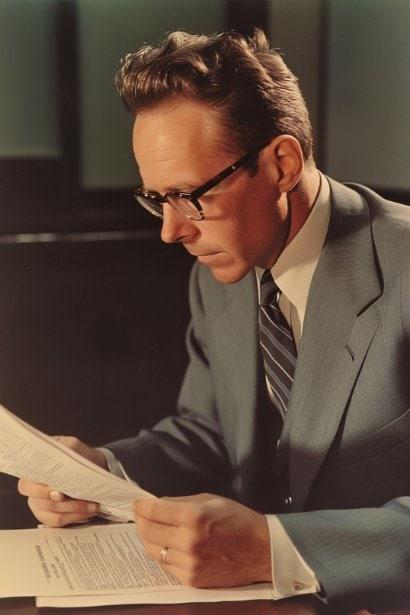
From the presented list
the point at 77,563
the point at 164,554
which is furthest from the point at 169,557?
the point at 77,563

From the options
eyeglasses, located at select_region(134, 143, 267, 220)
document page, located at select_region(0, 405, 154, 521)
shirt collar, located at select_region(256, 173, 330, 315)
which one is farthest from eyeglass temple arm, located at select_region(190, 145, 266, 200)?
document page, located at select_region(0, 405, 154, 521)

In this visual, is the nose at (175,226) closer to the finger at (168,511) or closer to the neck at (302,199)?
the neck at (302,199)

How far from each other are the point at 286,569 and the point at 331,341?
1.20 feet

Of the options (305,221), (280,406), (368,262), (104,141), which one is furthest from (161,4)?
(280,406)

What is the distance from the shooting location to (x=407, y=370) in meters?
1.06

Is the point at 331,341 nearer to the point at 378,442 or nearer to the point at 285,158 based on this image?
the point at 378,442

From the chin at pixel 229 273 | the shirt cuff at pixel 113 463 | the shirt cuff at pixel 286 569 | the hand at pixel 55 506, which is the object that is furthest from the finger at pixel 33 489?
the chin at pixel 229 273

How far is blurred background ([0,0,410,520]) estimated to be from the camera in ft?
3.87

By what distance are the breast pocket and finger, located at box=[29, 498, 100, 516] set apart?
37 cm

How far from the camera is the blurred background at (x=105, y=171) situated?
1179 mm

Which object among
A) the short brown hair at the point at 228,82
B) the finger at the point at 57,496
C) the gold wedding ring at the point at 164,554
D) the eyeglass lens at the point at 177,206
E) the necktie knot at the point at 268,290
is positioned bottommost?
the finger at the point at 57,496

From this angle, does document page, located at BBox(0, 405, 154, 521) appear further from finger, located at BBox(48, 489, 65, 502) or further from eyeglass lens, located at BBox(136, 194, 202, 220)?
eyeglass lens, located at BBox(136, 194, 202, 220)

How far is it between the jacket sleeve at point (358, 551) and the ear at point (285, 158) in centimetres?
51

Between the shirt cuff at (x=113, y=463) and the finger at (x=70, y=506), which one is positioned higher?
the finger at (x=70, y=506)
